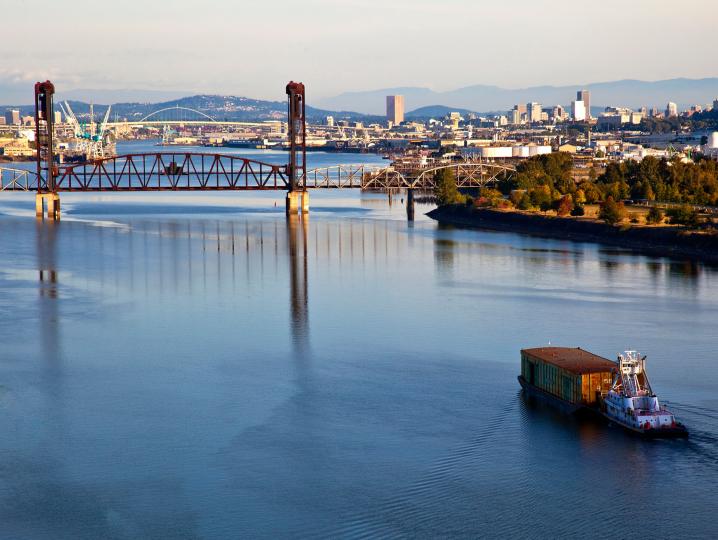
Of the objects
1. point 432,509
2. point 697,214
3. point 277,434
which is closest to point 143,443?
point 277,434

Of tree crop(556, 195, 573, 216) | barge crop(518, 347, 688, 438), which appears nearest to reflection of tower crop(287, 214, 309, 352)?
barge crop(518, 347, 688, 438)

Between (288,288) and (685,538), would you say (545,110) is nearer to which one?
(288,288)

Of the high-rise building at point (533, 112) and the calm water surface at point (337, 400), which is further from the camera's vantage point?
the high-rise building at point (533, 112)

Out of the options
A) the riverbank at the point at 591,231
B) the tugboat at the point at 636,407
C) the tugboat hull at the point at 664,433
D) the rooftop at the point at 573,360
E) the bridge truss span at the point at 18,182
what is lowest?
the tugboat hull at the point at 664,433

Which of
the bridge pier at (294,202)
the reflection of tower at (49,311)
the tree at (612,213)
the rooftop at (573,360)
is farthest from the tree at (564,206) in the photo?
the rooftop at (573,360)

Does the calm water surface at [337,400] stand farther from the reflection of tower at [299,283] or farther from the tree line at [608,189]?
the tree line at [608,189]

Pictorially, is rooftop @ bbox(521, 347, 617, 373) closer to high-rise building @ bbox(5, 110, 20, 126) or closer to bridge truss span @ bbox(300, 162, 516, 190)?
bridge truss span @ bbox(300, 162, 516, 190)

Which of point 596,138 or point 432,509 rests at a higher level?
point 596,138

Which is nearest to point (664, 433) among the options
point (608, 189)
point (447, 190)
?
point (608, 189)
